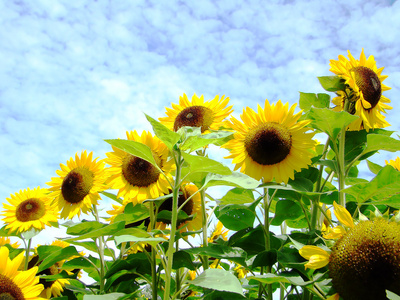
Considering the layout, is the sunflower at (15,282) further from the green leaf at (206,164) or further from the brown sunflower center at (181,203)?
the green leaf at (206,164)

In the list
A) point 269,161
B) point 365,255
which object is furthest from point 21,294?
point 365,255

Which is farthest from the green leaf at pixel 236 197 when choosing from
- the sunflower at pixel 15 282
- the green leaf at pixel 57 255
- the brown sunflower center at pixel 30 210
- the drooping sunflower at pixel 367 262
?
the brown sunflower center at pixel 30 210

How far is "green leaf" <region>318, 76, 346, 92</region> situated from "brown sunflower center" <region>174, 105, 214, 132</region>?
59 centimetres

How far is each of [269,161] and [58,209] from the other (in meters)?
1.28

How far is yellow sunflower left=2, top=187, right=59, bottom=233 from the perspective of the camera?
281 cm

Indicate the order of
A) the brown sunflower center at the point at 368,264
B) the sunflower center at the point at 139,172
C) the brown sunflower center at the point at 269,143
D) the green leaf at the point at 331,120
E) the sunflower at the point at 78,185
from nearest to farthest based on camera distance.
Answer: the brown sunflower center at the point at 368,264 → the green leaf at the point at 331,120 → the brown sunflower center at the point at 269,143 → the sunflower center at the point at 139,172 → the sunflower at the point at 78,185

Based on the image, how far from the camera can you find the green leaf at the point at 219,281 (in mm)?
1043

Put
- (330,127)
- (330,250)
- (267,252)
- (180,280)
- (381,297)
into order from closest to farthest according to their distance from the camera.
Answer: (381,297) < (330,250) < (267,252) < (330,127) < (180,280)

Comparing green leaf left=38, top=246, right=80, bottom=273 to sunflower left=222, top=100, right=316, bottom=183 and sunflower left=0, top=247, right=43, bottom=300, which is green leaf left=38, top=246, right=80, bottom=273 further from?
sunflower left=222, top=100, right=316, bottom=183

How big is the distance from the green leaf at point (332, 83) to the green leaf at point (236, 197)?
65 cm

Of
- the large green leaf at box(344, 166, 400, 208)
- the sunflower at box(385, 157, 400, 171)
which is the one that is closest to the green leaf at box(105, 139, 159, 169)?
the large green leaf at box(344, 166, 400, 208)

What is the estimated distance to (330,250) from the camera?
1283 mm

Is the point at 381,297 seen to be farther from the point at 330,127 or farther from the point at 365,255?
the point at 330,127

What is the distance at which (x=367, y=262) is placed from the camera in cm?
117
